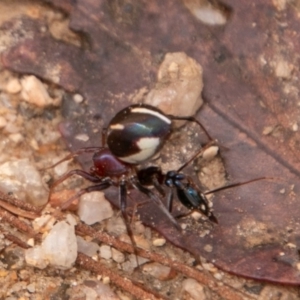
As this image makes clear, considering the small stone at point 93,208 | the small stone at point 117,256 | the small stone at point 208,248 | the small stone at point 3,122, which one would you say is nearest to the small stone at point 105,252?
the small stone at point 117,256

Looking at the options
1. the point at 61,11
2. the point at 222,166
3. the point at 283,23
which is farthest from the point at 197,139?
the point at 61,11

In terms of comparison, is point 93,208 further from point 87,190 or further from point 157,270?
point 157,270

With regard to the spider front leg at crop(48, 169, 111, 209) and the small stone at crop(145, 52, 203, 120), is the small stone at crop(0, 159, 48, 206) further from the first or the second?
the small stone at crop(145, 52, 203, 120)

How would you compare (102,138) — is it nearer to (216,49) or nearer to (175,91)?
(175,91)

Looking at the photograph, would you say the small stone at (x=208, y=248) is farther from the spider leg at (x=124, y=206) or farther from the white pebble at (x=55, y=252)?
the white pebble at (x=55, y=252)

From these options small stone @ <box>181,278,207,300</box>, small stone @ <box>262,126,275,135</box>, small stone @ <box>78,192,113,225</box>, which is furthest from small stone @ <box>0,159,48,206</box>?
small stone @ <box>262,126,275,135</box>
